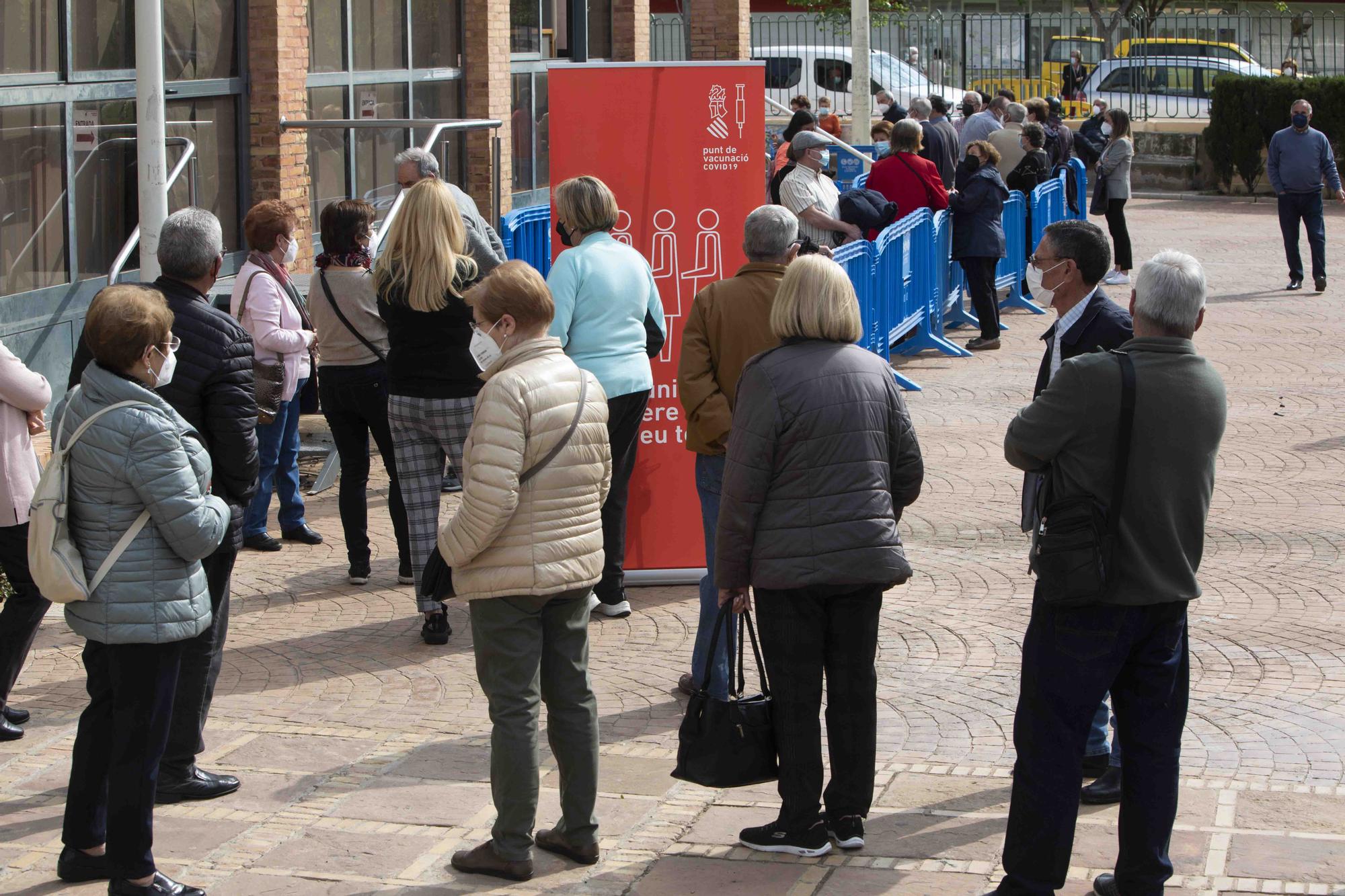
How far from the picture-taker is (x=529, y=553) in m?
4.60

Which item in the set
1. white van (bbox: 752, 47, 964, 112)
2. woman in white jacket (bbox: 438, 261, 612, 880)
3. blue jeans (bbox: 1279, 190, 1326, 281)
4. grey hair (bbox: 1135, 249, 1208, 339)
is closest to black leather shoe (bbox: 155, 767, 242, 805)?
woman in white jacket (bbox: 438, 261, 612, 880)

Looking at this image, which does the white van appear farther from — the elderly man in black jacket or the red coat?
the elderly man in black jacket

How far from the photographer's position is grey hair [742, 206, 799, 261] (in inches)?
238

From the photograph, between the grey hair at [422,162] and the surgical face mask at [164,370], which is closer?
the surgical face mask at [164,370]

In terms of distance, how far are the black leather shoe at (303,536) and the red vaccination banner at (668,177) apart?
1.89 m

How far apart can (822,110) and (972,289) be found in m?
10.5

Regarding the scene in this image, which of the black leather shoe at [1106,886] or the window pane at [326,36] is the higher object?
the window pane at [326,36]

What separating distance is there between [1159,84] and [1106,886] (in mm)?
29522

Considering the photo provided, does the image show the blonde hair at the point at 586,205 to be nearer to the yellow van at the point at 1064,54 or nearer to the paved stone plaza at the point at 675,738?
the paved stone plaza at the point at 675,738

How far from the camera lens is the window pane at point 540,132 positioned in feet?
63.0

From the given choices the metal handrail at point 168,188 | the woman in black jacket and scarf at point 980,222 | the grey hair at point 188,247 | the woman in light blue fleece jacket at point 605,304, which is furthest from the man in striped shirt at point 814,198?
the grey hair at point 188,247

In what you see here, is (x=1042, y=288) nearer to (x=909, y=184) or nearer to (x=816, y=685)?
(x=816, y=685)

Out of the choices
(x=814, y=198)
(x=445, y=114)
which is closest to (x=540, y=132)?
(x=445, y=114)

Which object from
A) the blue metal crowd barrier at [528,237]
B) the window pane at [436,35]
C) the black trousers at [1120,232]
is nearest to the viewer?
the blue metal crowd barrier at [528,237]
